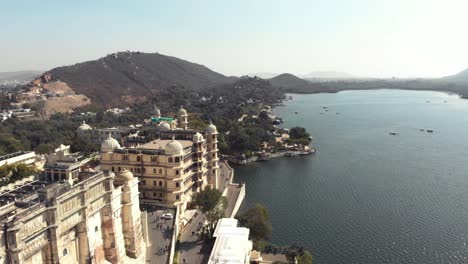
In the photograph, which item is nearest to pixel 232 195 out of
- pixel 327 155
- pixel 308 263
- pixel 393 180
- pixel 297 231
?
pixel 297 231

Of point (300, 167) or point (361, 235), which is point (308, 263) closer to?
point (361, 235)

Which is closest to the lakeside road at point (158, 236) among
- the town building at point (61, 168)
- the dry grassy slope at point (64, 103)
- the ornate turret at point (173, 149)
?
the ornate turret at point (173, 149)

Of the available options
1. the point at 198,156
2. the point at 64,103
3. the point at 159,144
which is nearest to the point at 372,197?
the point at 198,156

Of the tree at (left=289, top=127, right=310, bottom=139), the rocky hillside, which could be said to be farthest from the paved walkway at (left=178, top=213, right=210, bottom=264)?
the rocky hillside

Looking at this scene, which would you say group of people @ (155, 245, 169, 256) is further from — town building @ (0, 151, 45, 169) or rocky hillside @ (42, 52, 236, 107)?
rocky hillside @ (42, 52, 236, 107)

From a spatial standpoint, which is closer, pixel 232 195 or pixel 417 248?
pixel 417 248

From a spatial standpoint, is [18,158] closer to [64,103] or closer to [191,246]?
[191,246]

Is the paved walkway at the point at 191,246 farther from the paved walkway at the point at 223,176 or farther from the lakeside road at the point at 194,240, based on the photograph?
the paved walkway at the point at 223,176
